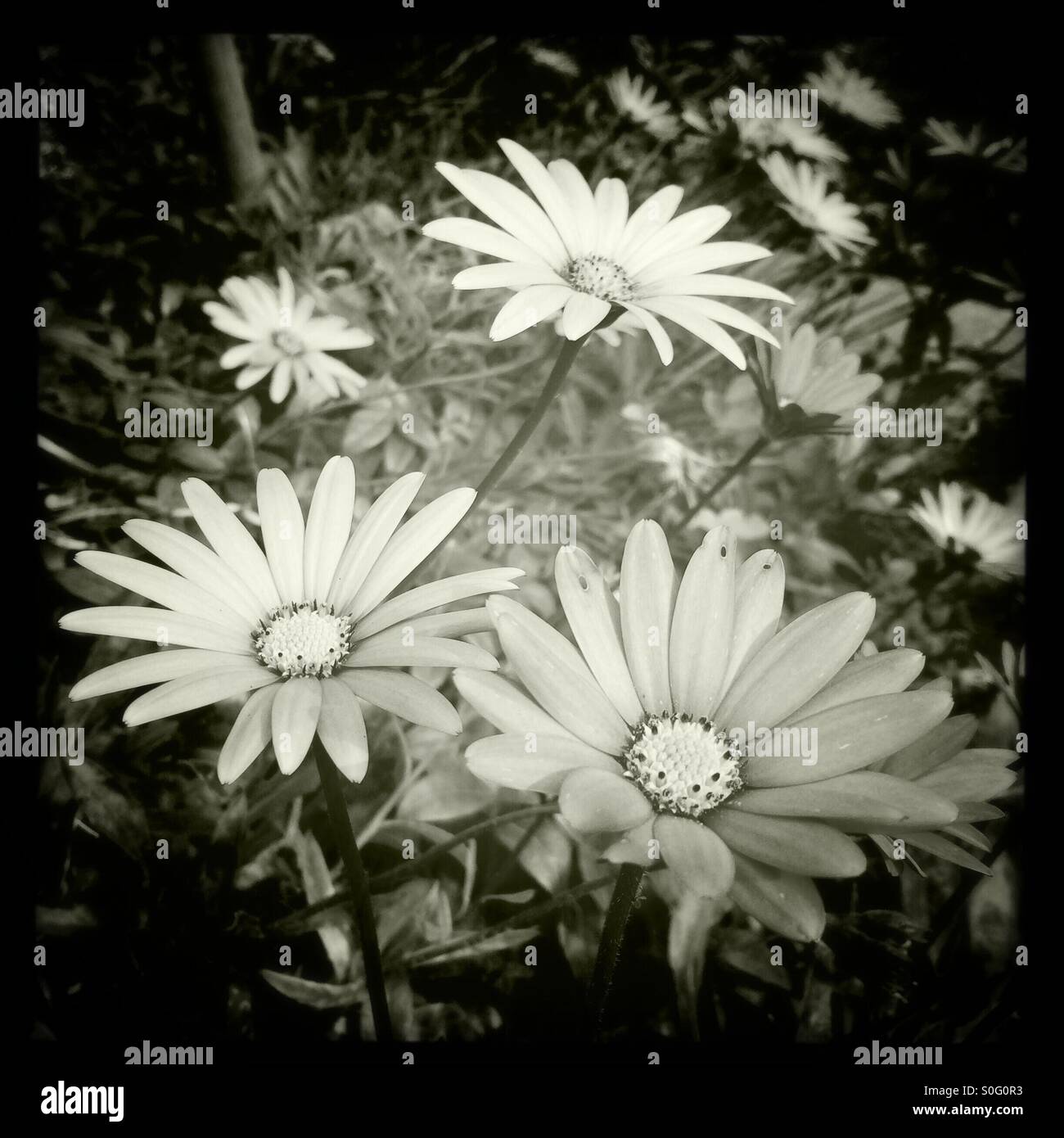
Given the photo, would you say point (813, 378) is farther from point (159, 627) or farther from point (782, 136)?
point (159, 627)

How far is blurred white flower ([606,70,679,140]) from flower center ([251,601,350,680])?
2.01ft

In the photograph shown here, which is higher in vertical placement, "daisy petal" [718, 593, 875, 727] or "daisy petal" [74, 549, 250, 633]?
"daisy petal" [74, 549, 250, 633]

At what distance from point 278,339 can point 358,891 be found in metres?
0.57

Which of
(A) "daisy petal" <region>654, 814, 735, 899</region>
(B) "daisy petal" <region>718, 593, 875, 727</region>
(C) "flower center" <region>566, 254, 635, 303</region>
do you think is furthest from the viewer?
(C) "flower center" <region>566, 254, 635, 303</region>

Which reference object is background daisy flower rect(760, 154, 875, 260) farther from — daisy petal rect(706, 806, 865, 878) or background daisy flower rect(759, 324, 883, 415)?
daisy petal rect(706, 806, 865, 878)

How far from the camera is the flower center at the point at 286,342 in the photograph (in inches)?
36.4

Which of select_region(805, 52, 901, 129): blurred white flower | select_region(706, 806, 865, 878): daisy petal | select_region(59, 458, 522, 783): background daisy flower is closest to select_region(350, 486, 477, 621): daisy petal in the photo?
select_region(59, 458, 522, 783): background daisy flower

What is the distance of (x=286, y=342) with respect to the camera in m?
0.93

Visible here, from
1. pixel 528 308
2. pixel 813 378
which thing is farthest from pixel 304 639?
pixel 813 378

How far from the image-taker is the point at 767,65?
0.91m

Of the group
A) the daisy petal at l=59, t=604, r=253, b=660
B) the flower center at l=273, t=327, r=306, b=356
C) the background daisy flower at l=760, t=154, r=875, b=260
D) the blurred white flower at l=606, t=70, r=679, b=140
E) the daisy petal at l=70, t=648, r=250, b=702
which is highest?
the blurred white flower at l=606, t=70, r=679, b=140

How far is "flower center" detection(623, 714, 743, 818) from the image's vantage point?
653 mm

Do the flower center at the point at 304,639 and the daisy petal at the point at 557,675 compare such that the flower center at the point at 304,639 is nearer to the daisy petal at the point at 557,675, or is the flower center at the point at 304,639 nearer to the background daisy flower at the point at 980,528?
the daisy petal at the point at 557,675

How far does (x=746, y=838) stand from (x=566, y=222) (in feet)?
1.92
